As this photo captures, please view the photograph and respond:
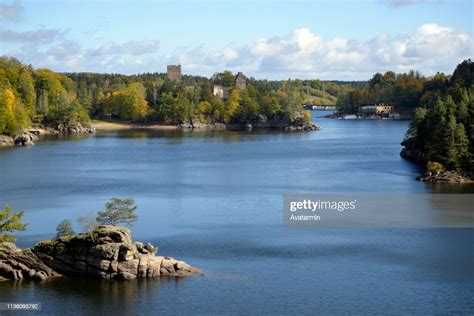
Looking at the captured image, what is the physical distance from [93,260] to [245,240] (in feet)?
29.1

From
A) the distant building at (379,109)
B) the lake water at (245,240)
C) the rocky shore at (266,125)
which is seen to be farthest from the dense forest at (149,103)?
the lake water at (245,240)

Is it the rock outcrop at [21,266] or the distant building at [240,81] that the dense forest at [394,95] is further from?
the rock outcrop at [21,266]

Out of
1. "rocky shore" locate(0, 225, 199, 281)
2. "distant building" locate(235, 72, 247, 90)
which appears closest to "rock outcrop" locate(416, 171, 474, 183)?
"rocky shore" locate(0, 225, 199, 281)

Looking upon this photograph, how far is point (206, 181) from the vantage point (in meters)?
59.5

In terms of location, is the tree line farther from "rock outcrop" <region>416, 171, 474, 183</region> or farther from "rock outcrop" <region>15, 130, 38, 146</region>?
"rock outcrop" <region>416, 171, 474, 183</region>

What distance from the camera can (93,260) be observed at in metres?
31.2

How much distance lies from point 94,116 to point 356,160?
2994 inches

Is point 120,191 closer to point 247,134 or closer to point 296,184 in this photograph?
point 296,184

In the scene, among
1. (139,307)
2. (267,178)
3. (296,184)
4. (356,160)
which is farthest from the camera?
(356,160)

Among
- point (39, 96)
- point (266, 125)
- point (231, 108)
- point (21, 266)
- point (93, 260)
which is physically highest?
point (39, 96)

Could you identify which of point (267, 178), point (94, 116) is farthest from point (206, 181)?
point (94, 116)

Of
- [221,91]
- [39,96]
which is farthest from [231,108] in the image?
[39,96]

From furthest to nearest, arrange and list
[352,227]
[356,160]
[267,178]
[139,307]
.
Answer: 1. [356,160]
2. [267,178]
3. [352,227]
4. [139,307]

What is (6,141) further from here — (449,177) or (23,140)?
(449,177)
